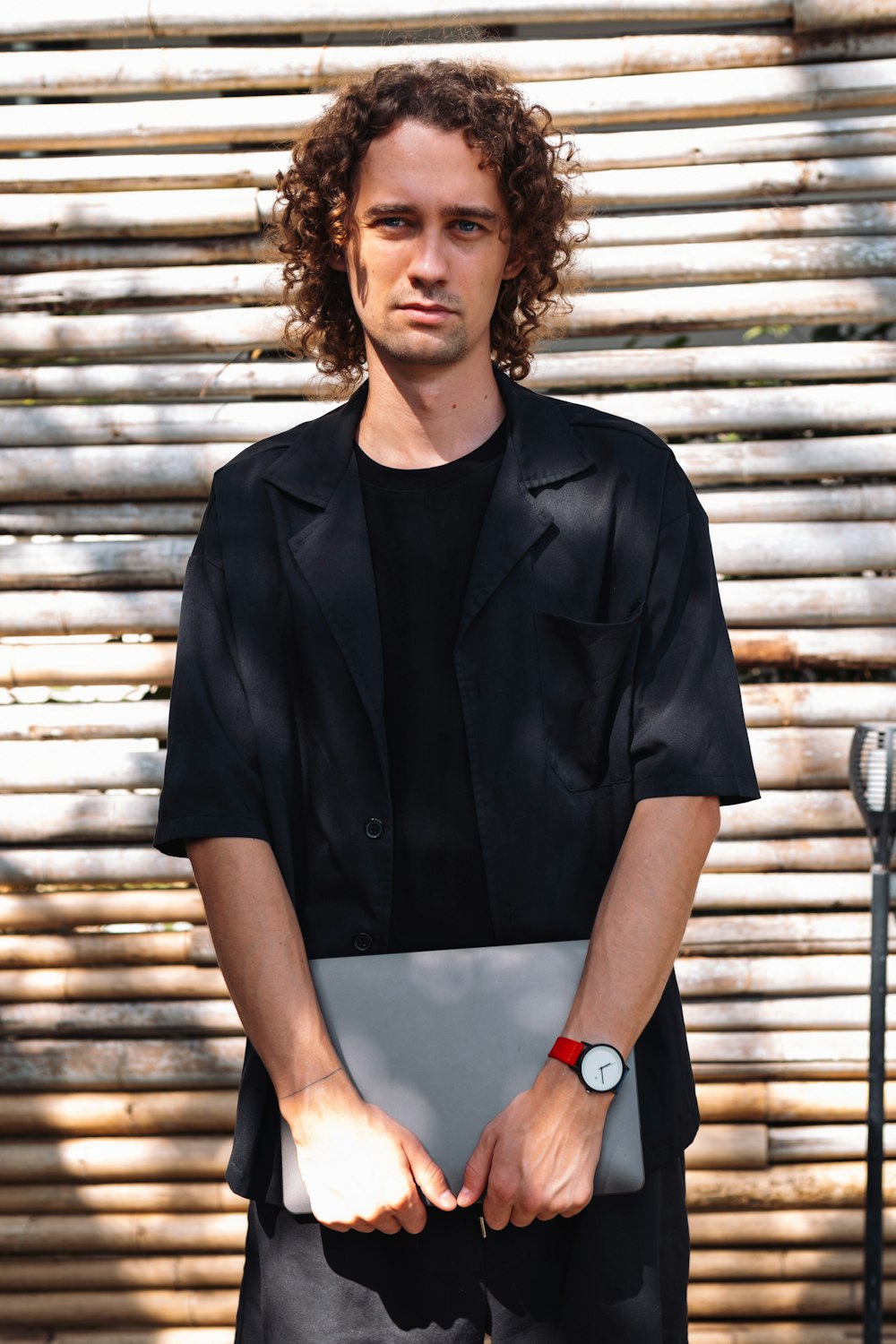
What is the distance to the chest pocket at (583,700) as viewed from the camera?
83.7 inches

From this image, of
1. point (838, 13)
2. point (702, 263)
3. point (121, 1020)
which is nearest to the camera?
point (838, 13)

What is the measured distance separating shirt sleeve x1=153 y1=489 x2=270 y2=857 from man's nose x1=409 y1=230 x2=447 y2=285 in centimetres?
Result: 53

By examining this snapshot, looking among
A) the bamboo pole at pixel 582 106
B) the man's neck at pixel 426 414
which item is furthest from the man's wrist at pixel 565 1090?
the bamboo pole at pixel 582 106

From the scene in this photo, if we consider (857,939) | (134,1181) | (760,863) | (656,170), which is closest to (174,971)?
(134,1181)

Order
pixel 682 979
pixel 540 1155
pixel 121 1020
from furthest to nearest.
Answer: pixel 121 1020 → pixel 682 979 → pixel 540 1155

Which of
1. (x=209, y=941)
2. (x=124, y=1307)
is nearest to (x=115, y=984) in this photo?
(x=209, y=941)

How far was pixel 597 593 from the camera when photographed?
217 centimetres

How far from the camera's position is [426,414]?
2234 millimetres

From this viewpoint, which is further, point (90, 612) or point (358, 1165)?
point (90, 612)

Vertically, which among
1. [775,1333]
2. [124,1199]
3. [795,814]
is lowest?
[775,1333]

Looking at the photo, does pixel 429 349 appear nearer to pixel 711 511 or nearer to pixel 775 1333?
pixel 711 511

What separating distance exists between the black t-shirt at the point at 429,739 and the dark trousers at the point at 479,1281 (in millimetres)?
466

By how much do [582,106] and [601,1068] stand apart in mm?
2774

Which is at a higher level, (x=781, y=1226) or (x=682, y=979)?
(x=682, y=979)
